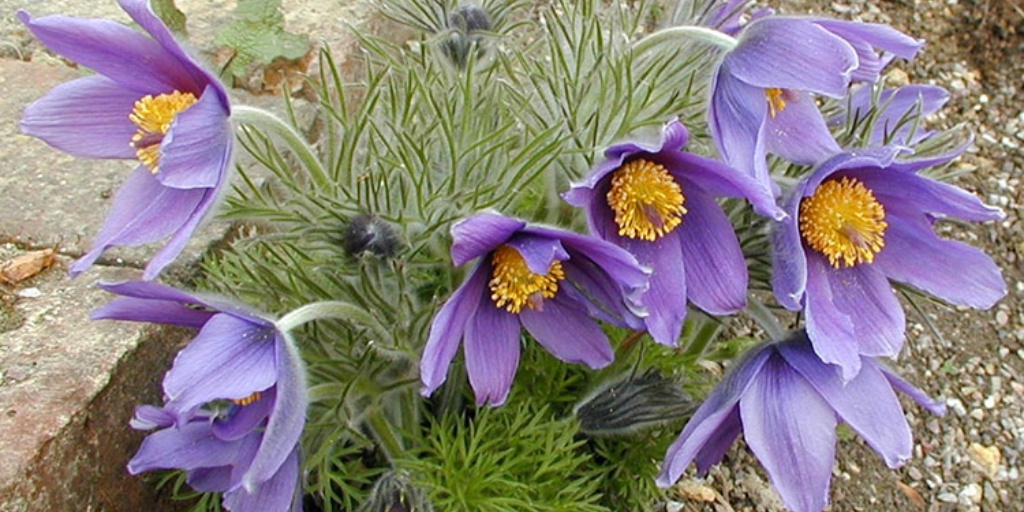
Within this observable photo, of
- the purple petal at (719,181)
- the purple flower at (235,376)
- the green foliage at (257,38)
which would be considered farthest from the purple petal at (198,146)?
the green foliage at (257,38)

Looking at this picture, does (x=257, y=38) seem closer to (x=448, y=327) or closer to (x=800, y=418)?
(x=448, y=327)

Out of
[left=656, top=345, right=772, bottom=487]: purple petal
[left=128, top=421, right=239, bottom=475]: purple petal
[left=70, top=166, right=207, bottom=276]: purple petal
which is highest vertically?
[left=70, top=166, right=207, bottom=276]: purple petal

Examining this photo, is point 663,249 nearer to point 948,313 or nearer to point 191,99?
point 191,99

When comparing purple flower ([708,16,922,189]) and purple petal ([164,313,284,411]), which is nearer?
purple petal ([164,313,284,411])

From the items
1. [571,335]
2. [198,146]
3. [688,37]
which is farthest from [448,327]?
[688,37]

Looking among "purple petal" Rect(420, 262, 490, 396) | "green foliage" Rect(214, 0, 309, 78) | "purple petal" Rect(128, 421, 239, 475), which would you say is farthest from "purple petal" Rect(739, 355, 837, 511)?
"green foliage" Rect(214, 0, 309, 78)

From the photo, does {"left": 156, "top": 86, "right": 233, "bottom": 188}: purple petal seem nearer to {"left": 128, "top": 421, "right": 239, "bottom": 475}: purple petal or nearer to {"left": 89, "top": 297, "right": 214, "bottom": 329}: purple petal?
{"left": 89, "top": 297, "right": 214, "bottom": 329}: purple petal
